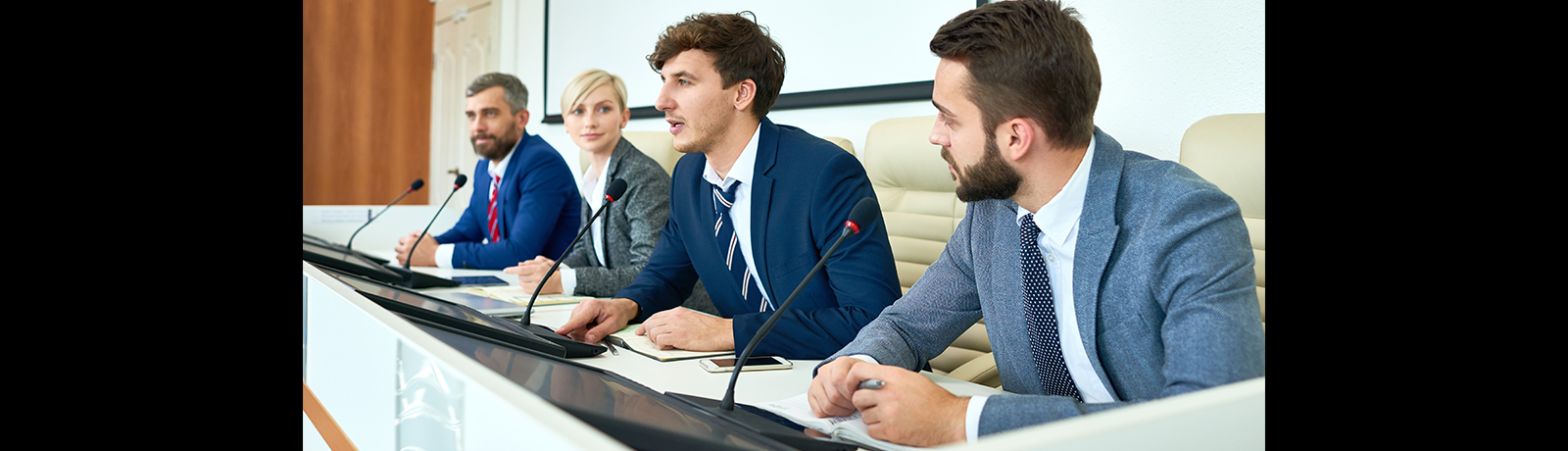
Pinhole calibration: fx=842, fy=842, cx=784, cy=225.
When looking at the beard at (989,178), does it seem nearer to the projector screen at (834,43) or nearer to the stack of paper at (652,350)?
the stack of paper at (652,350)

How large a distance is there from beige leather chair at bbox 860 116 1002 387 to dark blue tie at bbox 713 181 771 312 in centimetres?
34

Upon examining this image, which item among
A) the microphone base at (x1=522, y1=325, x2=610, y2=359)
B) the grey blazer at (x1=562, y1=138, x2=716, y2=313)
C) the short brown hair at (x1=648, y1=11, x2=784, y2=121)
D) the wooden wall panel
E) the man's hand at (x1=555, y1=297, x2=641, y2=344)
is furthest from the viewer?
the wooden wall panel

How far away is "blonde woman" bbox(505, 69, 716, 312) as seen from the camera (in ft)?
5.67

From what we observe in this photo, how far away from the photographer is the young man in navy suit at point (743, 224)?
1103 mm

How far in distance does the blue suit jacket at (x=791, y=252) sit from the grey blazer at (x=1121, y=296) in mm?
129

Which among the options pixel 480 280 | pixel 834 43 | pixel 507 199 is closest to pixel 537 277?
pixel 480 280

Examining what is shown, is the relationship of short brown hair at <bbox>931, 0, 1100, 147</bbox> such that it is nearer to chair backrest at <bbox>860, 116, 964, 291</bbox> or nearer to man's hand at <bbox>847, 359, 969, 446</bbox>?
man's hand at <bbox>847, 359, 969, 446</bbox>

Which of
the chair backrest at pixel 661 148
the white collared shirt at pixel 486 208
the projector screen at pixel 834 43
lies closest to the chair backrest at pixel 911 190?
the projector screen at pixel 834 43

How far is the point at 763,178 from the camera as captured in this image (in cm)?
133

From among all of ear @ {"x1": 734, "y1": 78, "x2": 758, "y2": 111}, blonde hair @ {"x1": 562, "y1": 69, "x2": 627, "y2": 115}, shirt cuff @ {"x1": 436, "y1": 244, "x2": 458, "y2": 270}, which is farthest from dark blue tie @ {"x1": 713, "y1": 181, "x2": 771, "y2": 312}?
shirt cuff @ {"x1": 436, "y1": 244, "x2": 458, "y2": 270}
